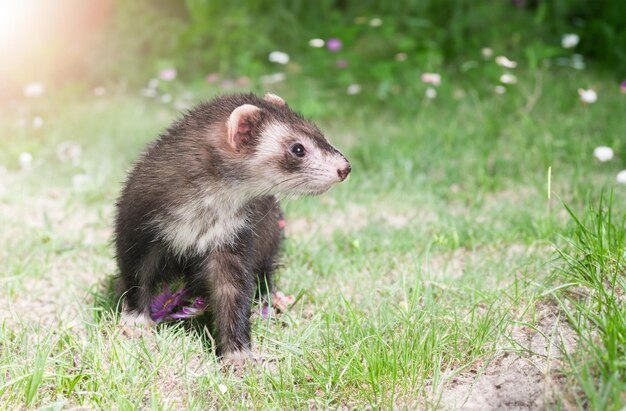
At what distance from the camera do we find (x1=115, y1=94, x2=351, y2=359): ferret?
A: 3.08 metres

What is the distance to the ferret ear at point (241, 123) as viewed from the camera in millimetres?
3004

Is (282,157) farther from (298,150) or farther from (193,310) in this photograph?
(193,310)

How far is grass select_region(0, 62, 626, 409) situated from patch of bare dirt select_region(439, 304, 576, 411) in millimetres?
11

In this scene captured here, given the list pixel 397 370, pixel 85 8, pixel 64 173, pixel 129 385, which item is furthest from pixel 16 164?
pixel 397 370

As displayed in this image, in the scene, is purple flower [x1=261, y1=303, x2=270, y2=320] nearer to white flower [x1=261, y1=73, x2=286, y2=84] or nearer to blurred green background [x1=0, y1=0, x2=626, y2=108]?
white flower [x1=261, y1=73, x2=286, y2=84]

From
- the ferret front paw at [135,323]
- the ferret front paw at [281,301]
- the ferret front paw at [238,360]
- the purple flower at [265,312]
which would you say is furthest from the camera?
the ferret front paw at [281,301]

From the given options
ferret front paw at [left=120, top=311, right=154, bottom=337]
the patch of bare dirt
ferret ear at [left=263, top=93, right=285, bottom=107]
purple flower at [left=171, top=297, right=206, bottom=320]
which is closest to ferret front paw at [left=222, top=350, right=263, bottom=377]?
purple flower at [left=171, top=297, right=206, bottom=320]

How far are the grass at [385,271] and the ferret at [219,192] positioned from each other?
0.24 m

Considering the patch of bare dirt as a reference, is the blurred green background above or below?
below

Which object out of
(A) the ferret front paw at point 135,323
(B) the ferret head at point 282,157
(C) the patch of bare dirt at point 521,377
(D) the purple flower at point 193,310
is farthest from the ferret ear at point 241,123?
(C) the patch of bare dirt at point 521,377

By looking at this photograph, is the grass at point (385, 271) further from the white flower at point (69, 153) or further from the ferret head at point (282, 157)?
the ferret head at point (282, 157)

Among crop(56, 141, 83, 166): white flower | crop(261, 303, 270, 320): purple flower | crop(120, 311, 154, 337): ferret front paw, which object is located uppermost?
crop(120, 311, 154, 337): ferret front paw

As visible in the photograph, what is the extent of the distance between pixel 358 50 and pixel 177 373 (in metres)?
5.61

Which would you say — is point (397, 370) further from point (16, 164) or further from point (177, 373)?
point (16, 164)
